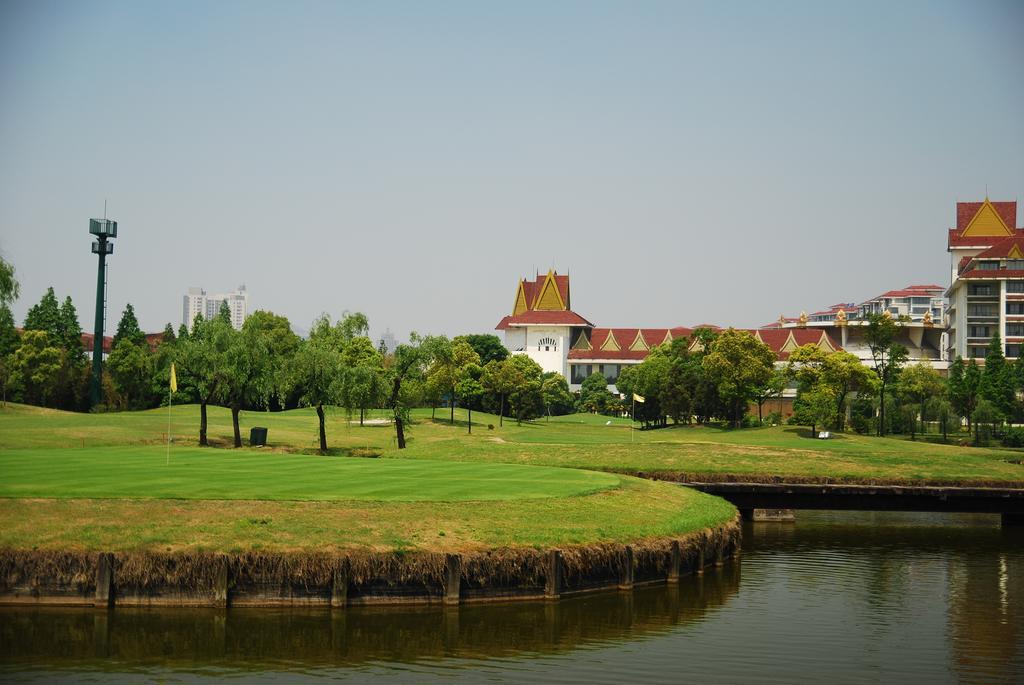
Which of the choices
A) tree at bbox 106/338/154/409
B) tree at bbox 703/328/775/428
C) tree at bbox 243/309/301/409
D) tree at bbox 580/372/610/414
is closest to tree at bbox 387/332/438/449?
tree at bbox 243/309/301/409

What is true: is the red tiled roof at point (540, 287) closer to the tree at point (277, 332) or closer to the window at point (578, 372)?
the window at point (578, 372)

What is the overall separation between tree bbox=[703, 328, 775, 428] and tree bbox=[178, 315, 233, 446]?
50.6 meters

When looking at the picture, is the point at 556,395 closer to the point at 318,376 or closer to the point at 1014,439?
the point at 1014,439

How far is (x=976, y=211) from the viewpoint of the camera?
152250mm

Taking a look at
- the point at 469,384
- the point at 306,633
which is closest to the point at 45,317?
the point at 469,384

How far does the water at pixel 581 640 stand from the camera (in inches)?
800

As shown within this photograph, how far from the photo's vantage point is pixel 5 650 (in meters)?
20.9

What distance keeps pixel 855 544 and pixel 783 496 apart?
406 cm

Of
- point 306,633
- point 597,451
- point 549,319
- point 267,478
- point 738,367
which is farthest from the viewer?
point 549,319

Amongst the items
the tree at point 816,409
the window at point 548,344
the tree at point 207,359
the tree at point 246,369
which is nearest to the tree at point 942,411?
the tree at point 816,409

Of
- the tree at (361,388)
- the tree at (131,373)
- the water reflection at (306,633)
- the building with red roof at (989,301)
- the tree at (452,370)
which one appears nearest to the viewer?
the water reflection at (306,633)

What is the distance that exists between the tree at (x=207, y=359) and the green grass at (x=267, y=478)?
10.8 m

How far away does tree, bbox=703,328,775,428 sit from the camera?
9406 cm

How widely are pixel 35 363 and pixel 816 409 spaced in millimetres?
63843
